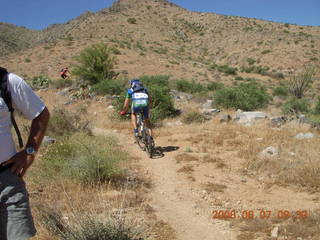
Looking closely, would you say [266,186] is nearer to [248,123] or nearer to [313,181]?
[313,181]

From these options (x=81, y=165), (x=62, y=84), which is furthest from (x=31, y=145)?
(x=62, y=84)

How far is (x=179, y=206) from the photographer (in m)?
4.38

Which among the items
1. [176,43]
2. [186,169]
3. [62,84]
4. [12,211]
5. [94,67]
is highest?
[176,43]

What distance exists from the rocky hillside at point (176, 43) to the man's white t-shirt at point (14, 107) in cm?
2335

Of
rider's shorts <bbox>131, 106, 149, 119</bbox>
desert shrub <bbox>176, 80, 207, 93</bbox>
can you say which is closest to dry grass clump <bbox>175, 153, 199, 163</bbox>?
rider's shorts <bbox>131, 106, 149, 119</bbox>

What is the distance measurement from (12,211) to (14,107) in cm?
74

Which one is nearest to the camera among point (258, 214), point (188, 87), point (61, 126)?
point (258, 214)

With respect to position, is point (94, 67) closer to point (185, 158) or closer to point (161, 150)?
point (161, 150)

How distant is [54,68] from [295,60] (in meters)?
26.7

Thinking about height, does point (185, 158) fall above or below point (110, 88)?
below

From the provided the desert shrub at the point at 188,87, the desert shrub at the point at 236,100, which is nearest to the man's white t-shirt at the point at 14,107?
the desert shrub at the point at 236,100

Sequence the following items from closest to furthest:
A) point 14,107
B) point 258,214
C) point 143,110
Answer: point 14,107 → point 258,214 → point 143,110

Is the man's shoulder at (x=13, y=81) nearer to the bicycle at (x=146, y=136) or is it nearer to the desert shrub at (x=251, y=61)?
the bicycle at (x=146, y=136)

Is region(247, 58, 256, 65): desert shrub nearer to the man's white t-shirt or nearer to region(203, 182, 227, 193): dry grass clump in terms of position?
region(203, 182, 227, 193): dry grass clump
